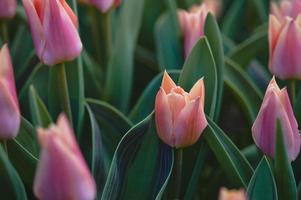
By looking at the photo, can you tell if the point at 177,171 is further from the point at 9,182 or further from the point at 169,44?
the point at 169,44

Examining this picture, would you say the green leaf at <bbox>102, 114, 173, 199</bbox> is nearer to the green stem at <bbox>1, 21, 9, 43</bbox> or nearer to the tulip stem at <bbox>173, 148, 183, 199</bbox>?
the tulip stem at <bbox>173, 148, 183, 199</bbox>

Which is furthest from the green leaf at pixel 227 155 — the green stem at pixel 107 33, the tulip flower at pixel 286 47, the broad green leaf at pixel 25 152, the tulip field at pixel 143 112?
the green stem at pixel 107 33

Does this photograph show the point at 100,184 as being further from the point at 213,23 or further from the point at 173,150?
the point at 213,23

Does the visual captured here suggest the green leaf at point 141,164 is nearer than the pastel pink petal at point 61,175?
No

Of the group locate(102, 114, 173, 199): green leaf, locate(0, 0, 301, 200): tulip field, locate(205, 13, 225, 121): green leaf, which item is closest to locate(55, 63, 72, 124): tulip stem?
locate(0, 0, 301, 200): tulip field

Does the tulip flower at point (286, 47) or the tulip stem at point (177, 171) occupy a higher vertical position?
the tulip flower at point (286, 47)

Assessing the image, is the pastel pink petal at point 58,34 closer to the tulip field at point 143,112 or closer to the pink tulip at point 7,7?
the tulip field at point 143,112

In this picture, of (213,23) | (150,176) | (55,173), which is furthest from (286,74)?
(55,173)
